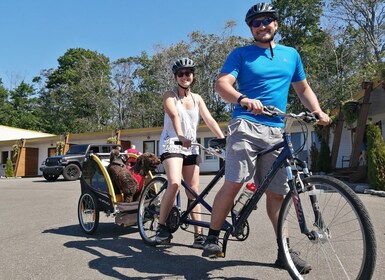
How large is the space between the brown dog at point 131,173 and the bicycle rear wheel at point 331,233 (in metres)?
2.77

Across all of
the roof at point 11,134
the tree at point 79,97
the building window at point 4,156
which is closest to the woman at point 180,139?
the building window at point 4,156

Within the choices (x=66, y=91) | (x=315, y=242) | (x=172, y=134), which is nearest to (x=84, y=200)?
(x=172, y=134)

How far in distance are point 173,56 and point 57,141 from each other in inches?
621

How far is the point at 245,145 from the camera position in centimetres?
329

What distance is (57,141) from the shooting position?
109ft

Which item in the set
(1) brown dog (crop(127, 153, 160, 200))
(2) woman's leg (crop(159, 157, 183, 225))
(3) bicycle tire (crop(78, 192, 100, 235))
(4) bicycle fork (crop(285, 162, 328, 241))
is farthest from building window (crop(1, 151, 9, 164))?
(4) bicycle fork (crop(285, 162, 328, 241))

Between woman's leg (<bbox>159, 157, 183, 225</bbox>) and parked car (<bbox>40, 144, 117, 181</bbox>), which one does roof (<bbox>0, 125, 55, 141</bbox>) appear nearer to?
parked car (<bbox>40, 144, 117, 181</bbox>)

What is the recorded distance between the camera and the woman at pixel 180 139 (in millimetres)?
4266

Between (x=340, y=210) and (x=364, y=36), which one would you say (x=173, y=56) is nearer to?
(x=364, y=36)

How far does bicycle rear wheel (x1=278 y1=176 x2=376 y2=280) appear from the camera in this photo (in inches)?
102

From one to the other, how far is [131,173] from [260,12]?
125 inches

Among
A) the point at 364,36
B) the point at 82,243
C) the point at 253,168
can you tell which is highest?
the point at 364,36

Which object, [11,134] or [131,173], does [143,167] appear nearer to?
[131,173]

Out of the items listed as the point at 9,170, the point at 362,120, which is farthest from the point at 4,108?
the point at 362,120
